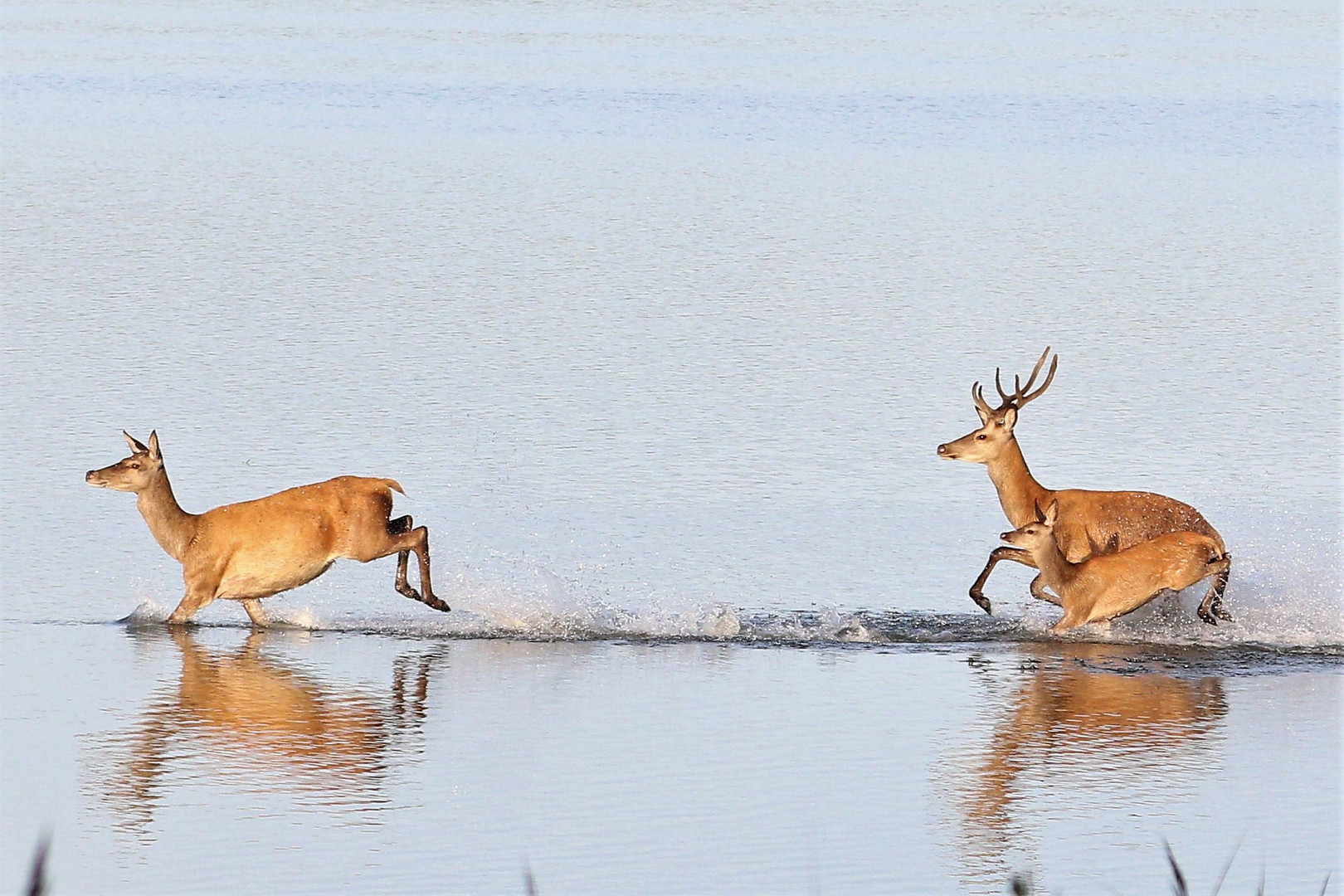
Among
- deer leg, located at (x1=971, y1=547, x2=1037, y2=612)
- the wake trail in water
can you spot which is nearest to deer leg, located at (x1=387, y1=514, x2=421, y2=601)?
the wake trail in water

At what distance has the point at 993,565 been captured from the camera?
11750 mm

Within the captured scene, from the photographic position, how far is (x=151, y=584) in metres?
11.9

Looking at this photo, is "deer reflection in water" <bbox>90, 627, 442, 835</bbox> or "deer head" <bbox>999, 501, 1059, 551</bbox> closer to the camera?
"deer reflection in water" <bbox>90, 627, 442, 835</bbox>

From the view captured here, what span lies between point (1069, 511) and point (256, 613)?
12.2 feet

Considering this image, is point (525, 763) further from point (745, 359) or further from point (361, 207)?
point (361, 207)

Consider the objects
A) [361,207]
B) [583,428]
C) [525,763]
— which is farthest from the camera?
[361,207]

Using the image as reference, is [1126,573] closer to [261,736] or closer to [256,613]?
[256,613]

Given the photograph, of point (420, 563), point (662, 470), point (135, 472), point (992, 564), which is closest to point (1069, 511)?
point (992, 564)

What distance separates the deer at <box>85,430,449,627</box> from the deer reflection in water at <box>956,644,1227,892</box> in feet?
9.19

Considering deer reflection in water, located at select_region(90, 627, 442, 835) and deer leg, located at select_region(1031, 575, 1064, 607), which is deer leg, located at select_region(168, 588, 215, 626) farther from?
deer leg, located at select_region(1031, 575, 1064, 607)

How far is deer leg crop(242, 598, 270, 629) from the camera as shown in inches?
449

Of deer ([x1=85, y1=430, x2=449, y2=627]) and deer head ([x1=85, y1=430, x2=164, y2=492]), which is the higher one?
deer head ([x1=85, y1=430, x2=164, y2=492])

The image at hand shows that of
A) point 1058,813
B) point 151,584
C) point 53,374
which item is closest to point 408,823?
point 1058,813

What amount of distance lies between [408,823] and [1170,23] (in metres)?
39.2
